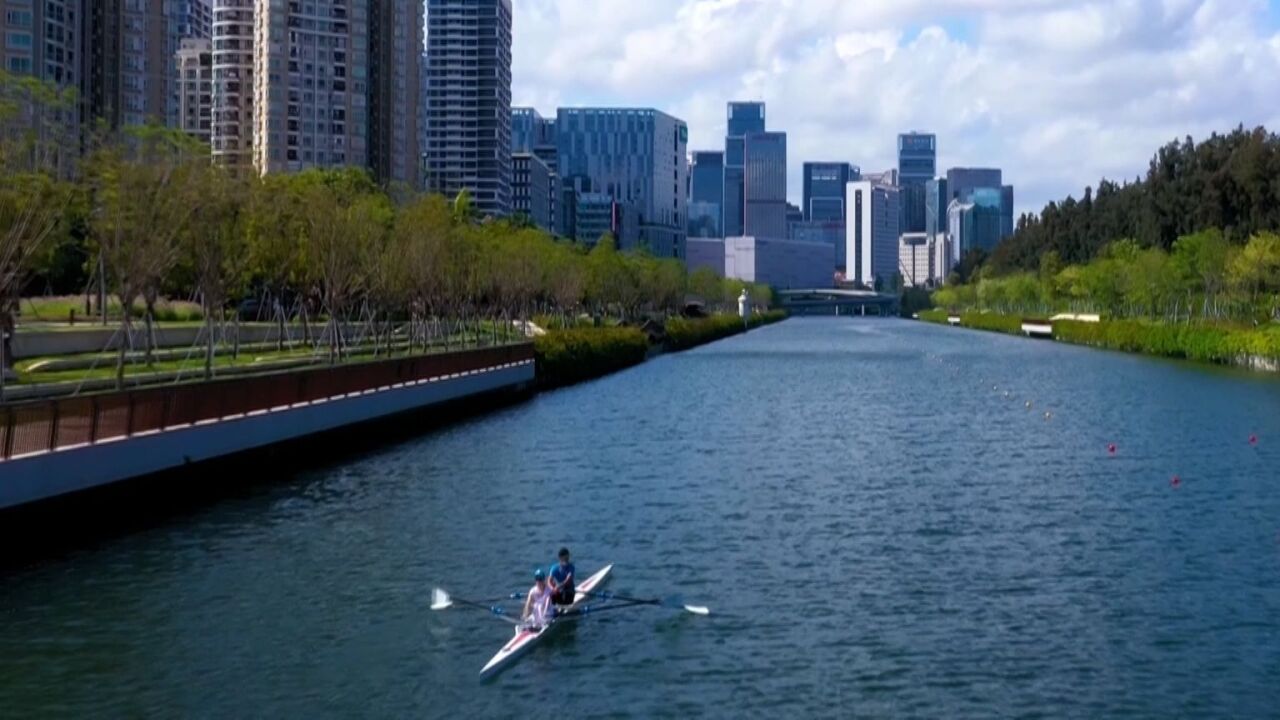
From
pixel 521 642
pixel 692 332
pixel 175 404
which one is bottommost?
pixel 521 642

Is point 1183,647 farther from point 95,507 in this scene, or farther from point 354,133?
point 354,133

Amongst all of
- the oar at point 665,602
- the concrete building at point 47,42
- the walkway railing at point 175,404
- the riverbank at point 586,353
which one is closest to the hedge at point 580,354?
the riverbank at point 586,353

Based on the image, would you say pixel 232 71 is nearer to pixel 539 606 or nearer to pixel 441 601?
pixel 441 601

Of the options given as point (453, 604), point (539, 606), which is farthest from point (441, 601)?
point (539, 606)

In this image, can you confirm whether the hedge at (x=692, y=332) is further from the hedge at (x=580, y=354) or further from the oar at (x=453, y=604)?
the oar at (x=453, y=604)

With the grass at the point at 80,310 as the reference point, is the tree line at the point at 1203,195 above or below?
above

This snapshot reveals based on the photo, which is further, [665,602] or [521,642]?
[665,602]

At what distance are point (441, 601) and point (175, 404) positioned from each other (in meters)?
13.1

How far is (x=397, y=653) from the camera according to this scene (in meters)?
22.1

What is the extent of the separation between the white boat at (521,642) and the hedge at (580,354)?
5420 centimetres

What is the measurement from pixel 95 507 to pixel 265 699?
12.8 meters

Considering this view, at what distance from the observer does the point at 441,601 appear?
24547 millimetres

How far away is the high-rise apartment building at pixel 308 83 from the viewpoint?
546 feet

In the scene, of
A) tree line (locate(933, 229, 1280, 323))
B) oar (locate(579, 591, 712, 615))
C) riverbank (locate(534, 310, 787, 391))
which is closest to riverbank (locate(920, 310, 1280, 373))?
tree line (locate(933, 229, 1280, 323))
